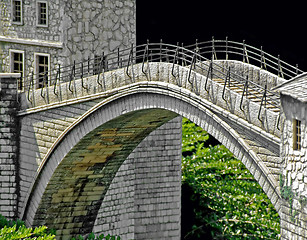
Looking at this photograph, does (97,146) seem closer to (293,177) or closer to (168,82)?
(168,82)

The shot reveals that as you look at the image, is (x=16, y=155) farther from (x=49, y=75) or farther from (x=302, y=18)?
(x=302, y=18)

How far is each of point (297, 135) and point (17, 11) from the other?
51.5 ft

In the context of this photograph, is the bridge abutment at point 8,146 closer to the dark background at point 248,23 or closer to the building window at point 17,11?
the building window at point 17,11

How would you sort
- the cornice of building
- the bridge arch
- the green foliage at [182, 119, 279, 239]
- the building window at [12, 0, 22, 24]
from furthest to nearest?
the green foliage at [182, 119, 279, 239] < the building window at [12, 0, 22, 24] < the cornice of building < the bridge arch

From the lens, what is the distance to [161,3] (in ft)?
119

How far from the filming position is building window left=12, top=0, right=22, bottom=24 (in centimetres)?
3309

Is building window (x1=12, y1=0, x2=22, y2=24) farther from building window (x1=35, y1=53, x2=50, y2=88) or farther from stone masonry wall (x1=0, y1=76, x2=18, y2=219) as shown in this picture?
stone masonry wall (x1=0, y1=76, x2=18, y2=219)

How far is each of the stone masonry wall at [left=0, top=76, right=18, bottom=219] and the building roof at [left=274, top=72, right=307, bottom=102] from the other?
43.8ft

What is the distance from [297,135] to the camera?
67.6ft

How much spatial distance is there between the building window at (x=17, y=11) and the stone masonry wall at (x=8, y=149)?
2793mm

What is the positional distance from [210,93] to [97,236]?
10888mm

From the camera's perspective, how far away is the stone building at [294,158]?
2025cm

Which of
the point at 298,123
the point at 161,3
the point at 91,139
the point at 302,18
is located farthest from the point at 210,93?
the point at 302,18

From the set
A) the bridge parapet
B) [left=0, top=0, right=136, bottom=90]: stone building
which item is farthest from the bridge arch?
[left=0, top=0, right=136, bottom=90]: stone building
